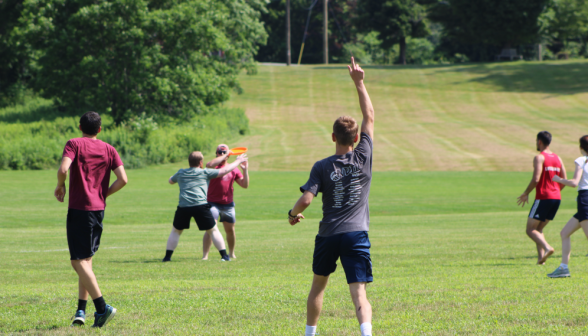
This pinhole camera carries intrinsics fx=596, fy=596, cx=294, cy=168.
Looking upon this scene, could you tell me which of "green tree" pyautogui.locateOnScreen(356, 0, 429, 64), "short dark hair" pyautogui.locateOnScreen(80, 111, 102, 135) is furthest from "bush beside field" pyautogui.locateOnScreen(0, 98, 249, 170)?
"green tree" pyautogui.locateOnScreen(356, 0, 429, 64)

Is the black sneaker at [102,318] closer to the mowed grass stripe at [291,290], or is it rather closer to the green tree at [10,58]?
the mowed grass stripe at [291,290]

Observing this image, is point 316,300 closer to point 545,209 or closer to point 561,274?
point 561,274

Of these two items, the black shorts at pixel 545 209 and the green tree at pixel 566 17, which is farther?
the green tree at pixel 566 17

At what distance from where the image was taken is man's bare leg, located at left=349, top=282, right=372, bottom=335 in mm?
4769

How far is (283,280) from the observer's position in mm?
8523

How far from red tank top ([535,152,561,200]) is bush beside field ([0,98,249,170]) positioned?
30540 mm

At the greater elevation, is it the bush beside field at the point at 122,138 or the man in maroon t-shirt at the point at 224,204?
the man in maroon t-shirt at the point at 224,204

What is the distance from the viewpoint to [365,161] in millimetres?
5000

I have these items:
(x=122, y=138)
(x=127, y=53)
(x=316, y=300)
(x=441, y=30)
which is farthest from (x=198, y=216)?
(x=441, y=30)

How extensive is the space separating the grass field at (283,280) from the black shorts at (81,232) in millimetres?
735

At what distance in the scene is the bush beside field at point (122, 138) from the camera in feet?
115

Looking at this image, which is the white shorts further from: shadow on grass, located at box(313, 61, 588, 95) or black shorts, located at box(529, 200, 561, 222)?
shadow on grass, located at box(313, 61, 588, 95)

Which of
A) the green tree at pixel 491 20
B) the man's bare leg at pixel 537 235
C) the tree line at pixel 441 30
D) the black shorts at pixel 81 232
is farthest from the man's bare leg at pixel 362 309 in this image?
the green tree at pixel 491 20

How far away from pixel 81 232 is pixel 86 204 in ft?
0.93
